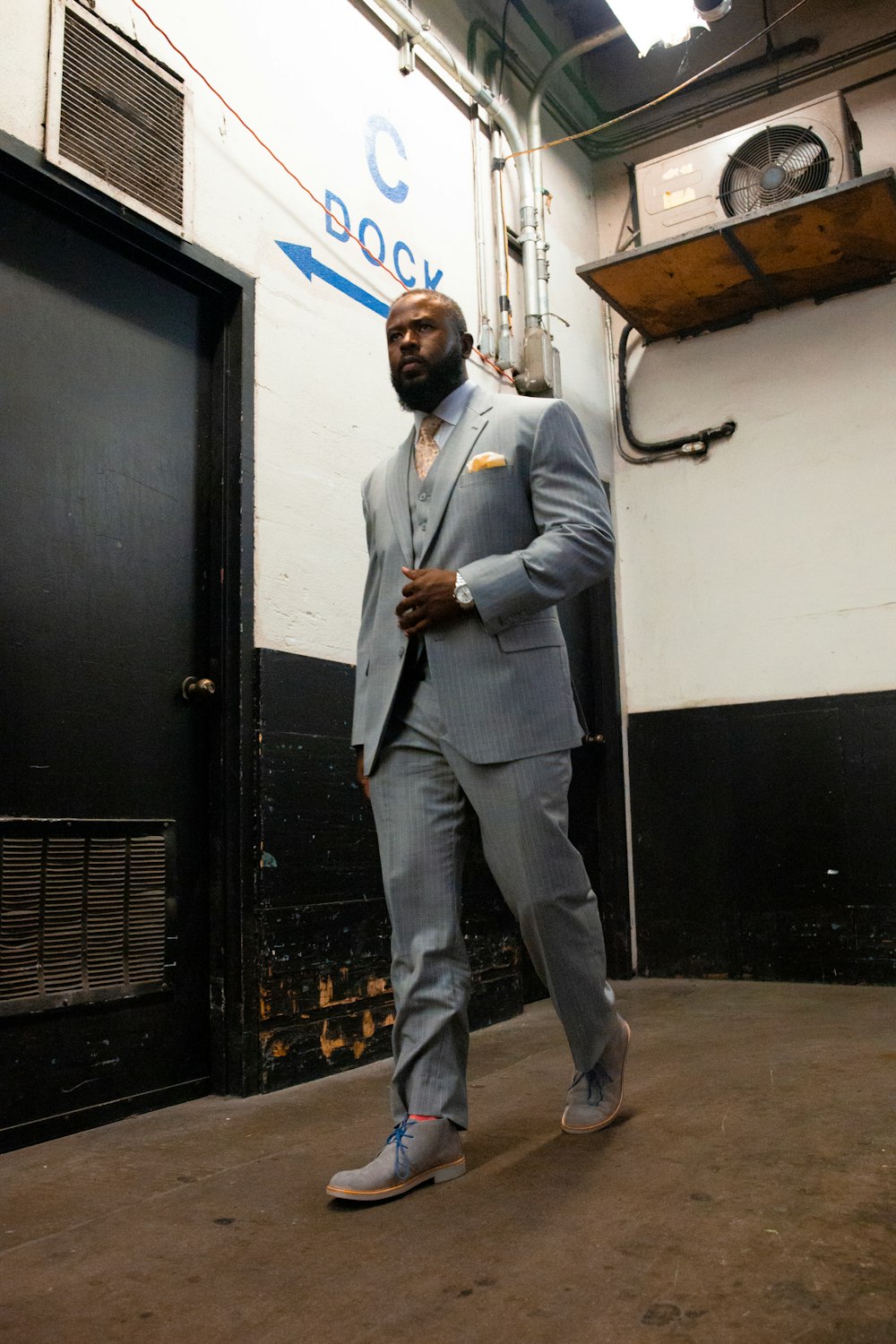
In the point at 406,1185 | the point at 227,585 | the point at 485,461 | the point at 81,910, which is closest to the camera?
the point at 406,1185

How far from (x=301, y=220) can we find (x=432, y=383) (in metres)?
1.37

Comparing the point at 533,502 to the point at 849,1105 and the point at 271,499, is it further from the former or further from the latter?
the point at 849,1105

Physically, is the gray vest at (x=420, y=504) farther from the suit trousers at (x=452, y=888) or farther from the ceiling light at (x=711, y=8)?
the ceiling light at (x=711, y=8)

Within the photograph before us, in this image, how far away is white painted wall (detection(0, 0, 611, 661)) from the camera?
2799 mm

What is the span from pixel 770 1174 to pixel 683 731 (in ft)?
9.98

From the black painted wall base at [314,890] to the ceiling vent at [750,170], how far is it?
2.67 m

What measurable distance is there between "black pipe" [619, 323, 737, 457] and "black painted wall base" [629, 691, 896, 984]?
1220 millimetres

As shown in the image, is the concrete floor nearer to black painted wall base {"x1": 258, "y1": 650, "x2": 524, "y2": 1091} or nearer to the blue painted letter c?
black painted wall base {"x1": 258, "y1": 650, "x2": 524, "y2": 1091}

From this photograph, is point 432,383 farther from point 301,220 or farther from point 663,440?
point 663,440

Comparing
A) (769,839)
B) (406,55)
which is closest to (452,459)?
(406,55)

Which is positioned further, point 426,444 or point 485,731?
point 426,444

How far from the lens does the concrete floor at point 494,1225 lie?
1.23 metres

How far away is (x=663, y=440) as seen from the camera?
16.1 feet

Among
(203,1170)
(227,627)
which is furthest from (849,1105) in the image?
(227,627)
